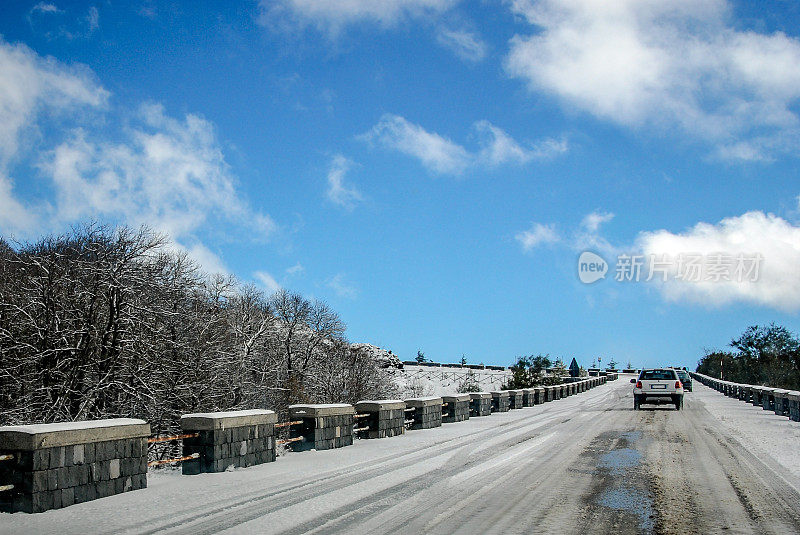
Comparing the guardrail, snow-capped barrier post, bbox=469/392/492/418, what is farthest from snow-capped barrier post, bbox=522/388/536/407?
the guardrail

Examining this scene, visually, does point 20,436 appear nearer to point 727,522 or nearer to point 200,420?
point 200,420

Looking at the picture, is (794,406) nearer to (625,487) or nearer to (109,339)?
(625,487)

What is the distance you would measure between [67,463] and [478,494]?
5.31 m

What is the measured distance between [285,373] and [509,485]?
160 feet

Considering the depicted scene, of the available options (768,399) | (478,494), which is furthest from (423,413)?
(768,399)

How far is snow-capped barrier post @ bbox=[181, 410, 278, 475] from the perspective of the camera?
11.4 m

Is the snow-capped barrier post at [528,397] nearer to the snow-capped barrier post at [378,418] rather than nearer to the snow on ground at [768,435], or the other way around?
the snow on ground at [768,435]

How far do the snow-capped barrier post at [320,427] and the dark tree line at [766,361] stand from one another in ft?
187

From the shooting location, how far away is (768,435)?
60.3ft

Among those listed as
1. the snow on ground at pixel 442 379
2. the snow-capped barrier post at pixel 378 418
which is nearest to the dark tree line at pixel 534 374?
the snow on ground at pixel 442 379

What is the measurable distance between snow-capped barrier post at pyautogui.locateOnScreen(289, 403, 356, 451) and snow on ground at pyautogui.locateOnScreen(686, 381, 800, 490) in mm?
9008

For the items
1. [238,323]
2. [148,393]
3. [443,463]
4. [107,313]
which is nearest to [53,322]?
[107,313]

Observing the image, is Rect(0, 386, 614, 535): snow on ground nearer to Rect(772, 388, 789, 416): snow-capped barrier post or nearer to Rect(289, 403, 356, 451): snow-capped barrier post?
Rect(289, 403, 356, 451): snow-capped barrier post

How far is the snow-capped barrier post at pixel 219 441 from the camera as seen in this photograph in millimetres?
11406
